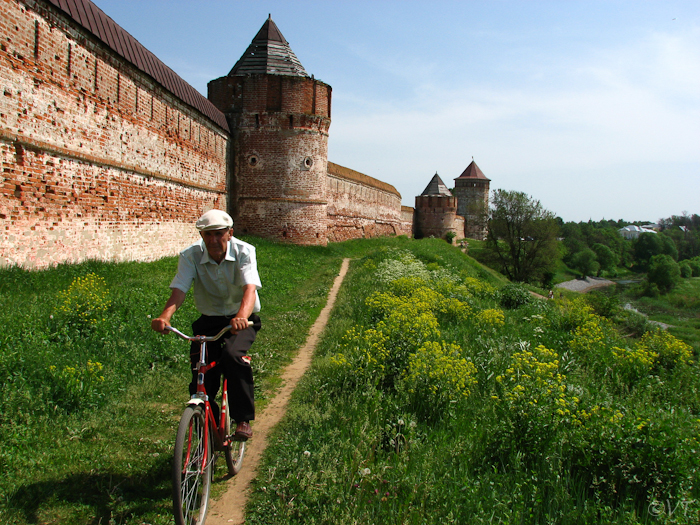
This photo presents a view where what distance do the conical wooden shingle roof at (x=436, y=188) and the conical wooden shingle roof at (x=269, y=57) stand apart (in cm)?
2822

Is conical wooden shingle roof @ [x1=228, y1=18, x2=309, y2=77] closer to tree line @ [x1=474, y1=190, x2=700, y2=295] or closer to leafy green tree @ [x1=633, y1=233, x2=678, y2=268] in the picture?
tree line @ [x1=474, y1=190, x2=700, y2=295]

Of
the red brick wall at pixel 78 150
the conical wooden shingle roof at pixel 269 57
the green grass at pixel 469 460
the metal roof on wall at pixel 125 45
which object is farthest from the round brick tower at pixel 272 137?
the green grass at pixel 469 460

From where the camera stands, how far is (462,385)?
4.20 metres

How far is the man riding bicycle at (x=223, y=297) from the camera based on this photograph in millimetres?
3012

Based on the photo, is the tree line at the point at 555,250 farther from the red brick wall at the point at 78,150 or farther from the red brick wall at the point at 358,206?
the red brick wall at the point at 78,150

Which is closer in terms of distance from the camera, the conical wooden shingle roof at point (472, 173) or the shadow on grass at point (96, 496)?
the shadow on grass at point (96, 496)

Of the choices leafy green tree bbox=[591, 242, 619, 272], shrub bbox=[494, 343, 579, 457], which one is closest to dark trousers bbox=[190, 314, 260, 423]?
shrub bbox=[494, 343, 579, 457]

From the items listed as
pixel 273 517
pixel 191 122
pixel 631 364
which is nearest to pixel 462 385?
pixel 273 517

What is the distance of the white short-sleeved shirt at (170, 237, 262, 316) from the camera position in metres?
3.11

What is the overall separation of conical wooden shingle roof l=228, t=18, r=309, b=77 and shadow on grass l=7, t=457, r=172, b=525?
58.1 feet

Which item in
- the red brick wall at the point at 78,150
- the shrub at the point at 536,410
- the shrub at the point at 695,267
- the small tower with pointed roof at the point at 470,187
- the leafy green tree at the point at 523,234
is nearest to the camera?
the shrub at the point at 536,410

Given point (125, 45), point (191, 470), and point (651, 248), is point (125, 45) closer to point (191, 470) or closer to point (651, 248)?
point (191, 470)

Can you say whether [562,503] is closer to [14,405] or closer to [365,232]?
[14,405]

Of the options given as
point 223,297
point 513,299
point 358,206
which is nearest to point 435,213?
point 358,206
